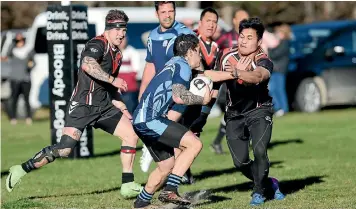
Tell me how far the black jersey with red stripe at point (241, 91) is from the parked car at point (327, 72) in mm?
13513

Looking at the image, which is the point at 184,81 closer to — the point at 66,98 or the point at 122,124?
the point at 122,124

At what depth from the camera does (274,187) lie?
1098 cm

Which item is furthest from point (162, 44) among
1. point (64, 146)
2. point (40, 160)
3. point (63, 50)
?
point (63, 50)

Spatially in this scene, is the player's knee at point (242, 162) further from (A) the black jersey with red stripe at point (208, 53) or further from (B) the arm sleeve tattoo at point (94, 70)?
(A) the black jersey with red stripe at point (208, 53)

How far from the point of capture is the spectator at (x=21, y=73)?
2438cm

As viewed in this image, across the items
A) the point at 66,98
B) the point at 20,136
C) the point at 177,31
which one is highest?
the point at 177,31

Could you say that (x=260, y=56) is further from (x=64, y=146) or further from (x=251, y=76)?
(x=64, y=146)

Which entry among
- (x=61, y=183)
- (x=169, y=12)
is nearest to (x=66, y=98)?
(x=61, y=183)

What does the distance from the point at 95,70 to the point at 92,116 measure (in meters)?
0.71

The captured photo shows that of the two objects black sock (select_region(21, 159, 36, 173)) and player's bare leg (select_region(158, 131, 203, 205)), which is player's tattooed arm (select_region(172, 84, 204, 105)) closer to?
player's bare leg (select_region(158, 131, 203, 205))

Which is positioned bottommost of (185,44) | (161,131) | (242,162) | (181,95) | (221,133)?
(221,133)

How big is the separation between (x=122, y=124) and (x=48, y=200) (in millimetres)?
1202

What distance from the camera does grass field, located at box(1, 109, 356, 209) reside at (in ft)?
35.9

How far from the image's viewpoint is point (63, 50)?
15711mm
